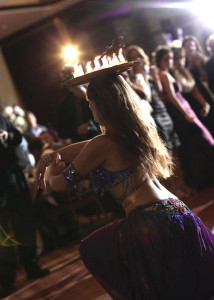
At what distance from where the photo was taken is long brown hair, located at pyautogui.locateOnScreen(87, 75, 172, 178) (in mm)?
2316

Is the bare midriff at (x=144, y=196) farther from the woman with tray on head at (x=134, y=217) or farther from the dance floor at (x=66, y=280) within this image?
the dance floor at (x=66, y=280)

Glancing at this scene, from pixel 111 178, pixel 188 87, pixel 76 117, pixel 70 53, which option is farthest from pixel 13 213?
pixel 70 53

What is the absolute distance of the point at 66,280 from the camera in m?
3.82

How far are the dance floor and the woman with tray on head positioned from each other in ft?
3.06

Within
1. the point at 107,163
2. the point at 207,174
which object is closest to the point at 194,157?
the point at 207,174

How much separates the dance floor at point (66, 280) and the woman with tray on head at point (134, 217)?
36.8 inches

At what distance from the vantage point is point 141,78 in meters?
4.74

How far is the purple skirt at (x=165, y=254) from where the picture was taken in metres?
2.23

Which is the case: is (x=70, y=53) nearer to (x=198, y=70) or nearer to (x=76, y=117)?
(x=198, y=70)

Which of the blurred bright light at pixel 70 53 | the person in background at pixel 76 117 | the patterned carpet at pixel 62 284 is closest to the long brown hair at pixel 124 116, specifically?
the patterned carpet at pixel 62 284

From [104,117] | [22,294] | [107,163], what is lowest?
[22,294]

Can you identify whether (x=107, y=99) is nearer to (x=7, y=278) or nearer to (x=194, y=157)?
(x=7, y=278)

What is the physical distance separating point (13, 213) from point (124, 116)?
2.12 m

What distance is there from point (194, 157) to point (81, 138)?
1690 millimetres
